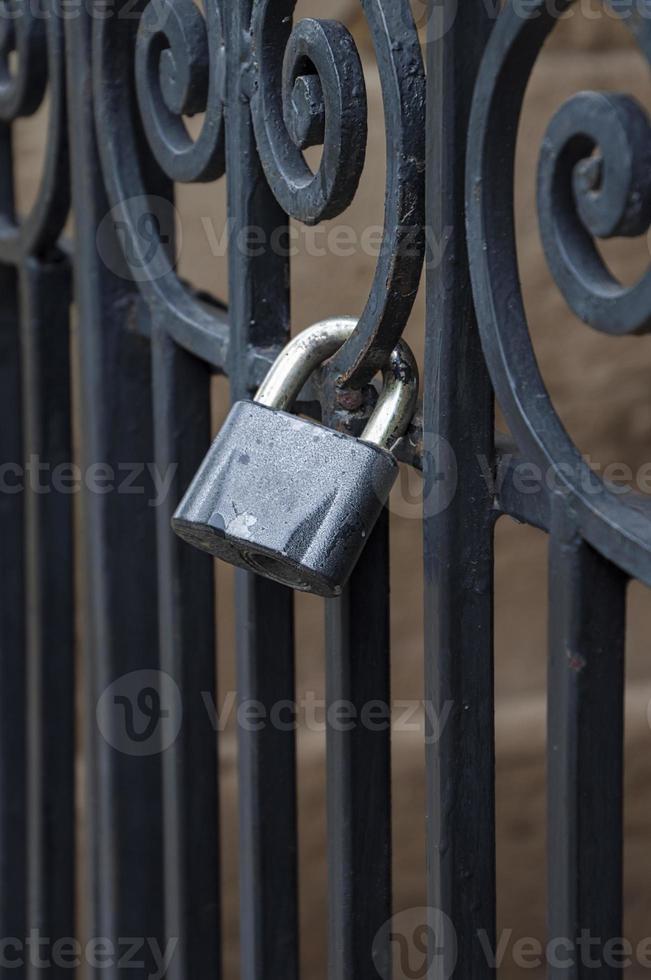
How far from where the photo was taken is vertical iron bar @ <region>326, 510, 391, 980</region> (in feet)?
2.16

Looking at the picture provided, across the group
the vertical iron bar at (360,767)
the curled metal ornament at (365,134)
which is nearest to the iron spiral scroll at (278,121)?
the curled metal ornament at (365,134)

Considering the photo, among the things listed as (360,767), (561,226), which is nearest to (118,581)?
(360,767)

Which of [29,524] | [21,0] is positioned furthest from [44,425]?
[21,0]

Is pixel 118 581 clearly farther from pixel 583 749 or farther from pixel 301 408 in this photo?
pixel 583 749

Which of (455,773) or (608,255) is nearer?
(455,773)

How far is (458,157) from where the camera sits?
538 mm

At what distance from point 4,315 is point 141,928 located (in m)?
0.51

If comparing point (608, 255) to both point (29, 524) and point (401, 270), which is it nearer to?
point (29, 524)

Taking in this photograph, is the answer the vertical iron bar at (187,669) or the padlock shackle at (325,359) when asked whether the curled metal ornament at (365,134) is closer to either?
the padlock shackle at (325,359)

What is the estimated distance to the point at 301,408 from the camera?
2.31 ft

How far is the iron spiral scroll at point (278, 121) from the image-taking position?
1.82 ft

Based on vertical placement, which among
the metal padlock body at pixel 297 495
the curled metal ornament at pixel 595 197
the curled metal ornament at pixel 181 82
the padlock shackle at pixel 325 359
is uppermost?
the curled metal ornament at pixel 181 82

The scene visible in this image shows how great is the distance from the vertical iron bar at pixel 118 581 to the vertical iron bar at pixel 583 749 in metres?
0.45

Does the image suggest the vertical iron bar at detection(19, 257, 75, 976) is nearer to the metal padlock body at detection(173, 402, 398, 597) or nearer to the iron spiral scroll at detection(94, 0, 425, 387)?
the iron spiral scroll at detection(94, 0, 425, 387)
